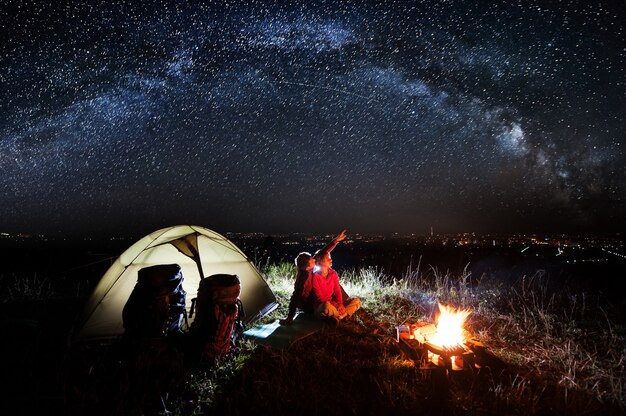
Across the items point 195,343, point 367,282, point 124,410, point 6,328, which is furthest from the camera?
point 367,282

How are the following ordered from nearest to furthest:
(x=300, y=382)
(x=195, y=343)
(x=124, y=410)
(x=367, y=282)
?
1. (x=124, y=410)
2. (x=300, y=382)
3. (x=195, y=343)
4. (x=367, y=282)

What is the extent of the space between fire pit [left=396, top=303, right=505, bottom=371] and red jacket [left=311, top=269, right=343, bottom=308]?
1.68 metres

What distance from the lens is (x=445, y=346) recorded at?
11.4 feet

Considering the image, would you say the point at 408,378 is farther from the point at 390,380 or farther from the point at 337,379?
the point at 337,379

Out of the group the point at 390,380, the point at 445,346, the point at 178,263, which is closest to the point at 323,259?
the point at 390,380

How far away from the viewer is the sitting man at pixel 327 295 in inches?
216

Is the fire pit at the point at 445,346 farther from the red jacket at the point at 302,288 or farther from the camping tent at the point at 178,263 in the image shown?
the camping tent at the point at 178,263

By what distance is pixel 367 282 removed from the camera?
28.7 ft

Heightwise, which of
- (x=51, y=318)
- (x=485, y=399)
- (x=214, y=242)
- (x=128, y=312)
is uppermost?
(x=214, y=242)

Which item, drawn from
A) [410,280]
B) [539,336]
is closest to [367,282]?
[410,280]

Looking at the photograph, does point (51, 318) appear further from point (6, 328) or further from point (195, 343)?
point (195, 343)

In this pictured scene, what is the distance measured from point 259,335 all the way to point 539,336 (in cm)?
410

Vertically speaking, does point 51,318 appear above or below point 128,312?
below

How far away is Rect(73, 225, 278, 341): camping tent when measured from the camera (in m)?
5.00
